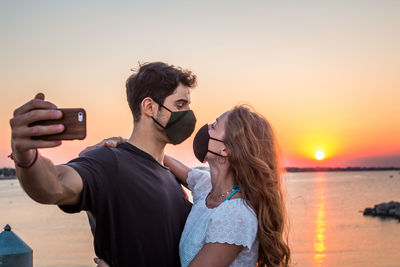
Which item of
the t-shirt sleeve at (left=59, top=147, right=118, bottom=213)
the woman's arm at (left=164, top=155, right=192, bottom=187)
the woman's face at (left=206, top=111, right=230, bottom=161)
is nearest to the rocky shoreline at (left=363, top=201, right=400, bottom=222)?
the woman's arm at (left=164, top=155, right=192, bottom=187)

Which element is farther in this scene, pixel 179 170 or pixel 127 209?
pixel 179 170

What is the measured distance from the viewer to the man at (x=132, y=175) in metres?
1.85

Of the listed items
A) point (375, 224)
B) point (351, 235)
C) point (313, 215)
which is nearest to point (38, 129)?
point (351, 235)

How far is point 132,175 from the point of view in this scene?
292 cm

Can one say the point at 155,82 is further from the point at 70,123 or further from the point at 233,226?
the point at 70,123

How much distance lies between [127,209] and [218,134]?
2.89 feet

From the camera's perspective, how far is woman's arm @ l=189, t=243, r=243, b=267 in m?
2.83

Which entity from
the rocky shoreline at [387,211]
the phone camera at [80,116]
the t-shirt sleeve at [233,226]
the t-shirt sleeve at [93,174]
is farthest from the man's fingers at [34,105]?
the rocky shoreline at [387,211]

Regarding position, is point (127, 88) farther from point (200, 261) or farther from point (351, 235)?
point (351, 235)

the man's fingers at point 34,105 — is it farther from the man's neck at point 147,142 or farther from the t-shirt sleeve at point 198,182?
the t-shirt sleeve at point 198,182

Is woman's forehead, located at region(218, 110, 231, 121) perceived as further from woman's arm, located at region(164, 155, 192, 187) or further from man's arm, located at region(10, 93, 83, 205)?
man's arm, located at region(10, 93, 83, 205)

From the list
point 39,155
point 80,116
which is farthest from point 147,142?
point 80,116

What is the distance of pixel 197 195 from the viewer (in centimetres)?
363

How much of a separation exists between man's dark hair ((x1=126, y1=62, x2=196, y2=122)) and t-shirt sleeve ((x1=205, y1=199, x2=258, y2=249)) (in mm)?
1035
